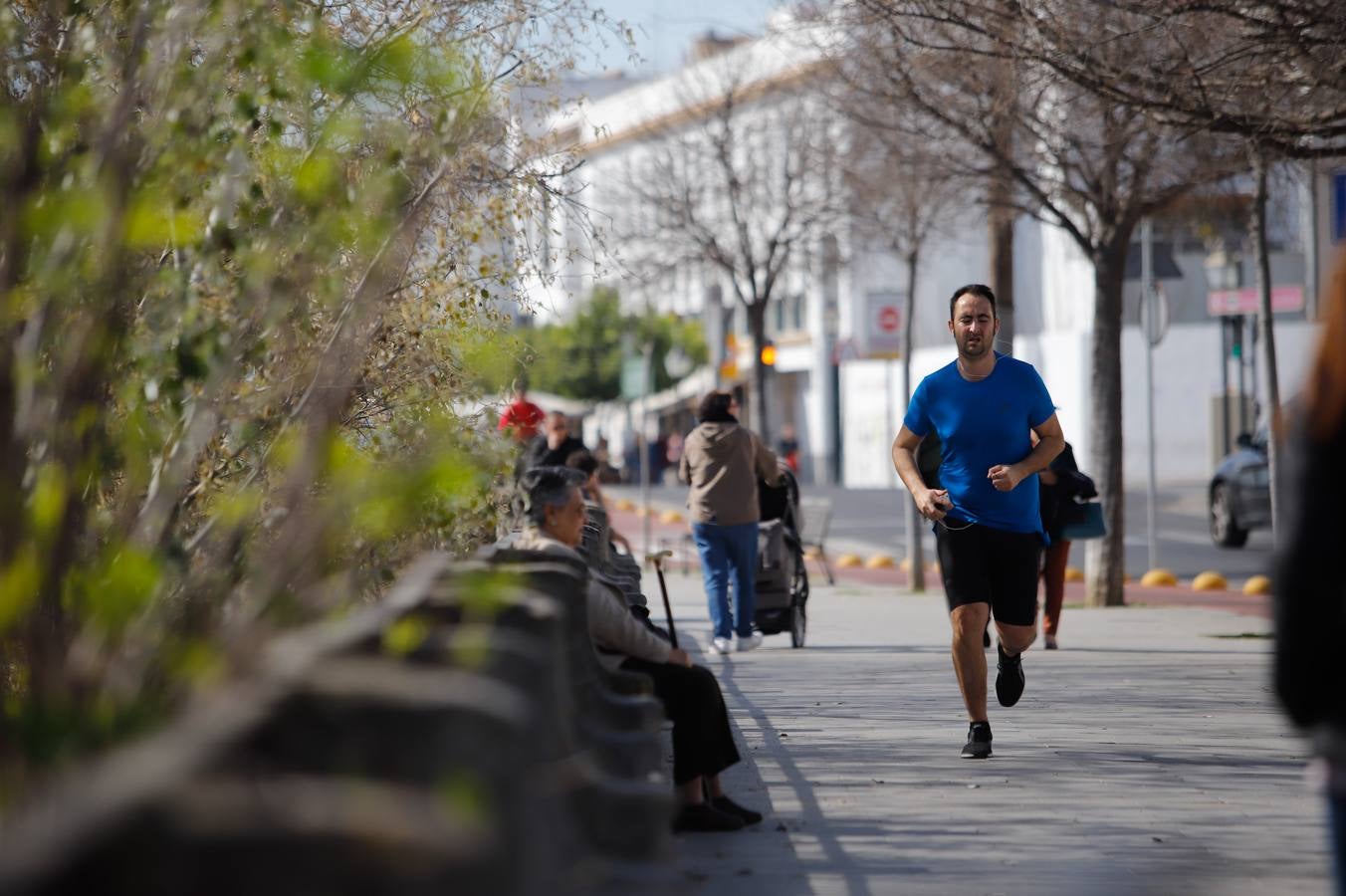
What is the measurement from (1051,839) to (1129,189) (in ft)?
38.9

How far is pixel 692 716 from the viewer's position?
7.09 metres

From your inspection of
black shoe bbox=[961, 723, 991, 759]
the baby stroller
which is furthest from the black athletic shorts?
the baby stroller

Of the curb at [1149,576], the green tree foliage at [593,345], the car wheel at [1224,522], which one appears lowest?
the curb at [1149,576]

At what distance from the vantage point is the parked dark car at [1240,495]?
82.8ft

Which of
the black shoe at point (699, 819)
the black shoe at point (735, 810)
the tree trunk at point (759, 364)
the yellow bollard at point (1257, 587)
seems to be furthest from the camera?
the tree trunk at point (759, 364)

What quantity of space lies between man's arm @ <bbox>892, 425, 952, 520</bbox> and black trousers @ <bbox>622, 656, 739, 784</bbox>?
1.81 m

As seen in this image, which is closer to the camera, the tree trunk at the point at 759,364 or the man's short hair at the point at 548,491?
the man's short hair at the point at 548,491

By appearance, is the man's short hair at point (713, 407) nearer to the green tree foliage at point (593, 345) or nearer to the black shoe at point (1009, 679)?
the black shoe at point (1009, 679)

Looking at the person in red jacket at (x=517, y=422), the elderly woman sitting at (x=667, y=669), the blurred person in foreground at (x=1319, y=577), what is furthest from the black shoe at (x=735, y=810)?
the blurred person in foreground at (x=1319, y=577)

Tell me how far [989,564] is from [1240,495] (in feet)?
58.6

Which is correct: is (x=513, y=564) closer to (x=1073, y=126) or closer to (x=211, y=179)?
(x=211, y=179)

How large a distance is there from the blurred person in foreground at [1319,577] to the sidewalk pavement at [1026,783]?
272cm

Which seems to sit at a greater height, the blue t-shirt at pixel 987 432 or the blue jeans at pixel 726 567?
the blue t-shirt at pixel 987 432

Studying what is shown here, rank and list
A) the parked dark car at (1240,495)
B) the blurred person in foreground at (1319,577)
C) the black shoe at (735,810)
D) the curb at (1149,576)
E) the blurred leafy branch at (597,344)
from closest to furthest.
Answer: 1. the blurred person in foreground at (1319,577)
2. the black shoe at (735,810)
3. the curb at (1149,576)
4. the parked dark car at (1240,495)
5. the blurred leafy branch at (597,344)
